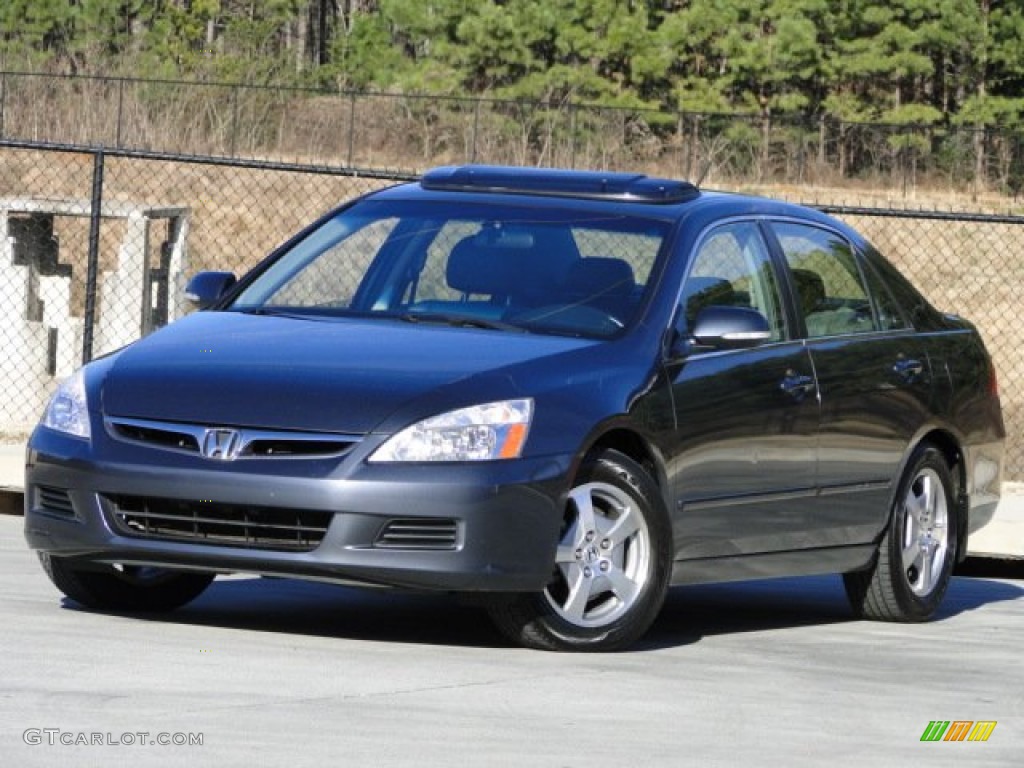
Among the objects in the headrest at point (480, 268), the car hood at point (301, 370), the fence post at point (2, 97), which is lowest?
the fence post at point (2, 97)

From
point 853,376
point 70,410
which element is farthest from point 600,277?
point 70,410

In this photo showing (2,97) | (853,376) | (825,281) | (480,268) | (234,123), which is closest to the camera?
(480,268)

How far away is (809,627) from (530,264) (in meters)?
1.96

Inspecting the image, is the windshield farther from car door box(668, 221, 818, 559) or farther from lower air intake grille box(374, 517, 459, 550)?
lower air intake grille box(374, 517, 459, 550)

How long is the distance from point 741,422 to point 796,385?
433mm

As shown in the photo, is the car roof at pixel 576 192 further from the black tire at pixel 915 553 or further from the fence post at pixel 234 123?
the fence post at pixel 234 123

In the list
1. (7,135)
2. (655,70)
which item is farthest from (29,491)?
(655,70)

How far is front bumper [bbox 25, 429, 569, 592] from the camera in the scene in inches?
313

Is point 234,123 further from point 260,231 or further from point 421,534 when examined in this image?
point 421,534

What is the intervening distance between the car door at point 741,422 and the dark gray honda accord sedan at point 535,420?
0.01 metres

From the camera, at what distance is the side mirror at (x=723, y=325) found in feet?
29.1

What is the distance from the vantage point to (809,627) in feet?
33.0

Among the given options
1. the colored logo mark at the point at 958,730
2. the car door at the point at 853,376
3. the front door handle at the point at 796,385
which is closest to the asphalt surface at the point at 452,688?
the colored logo mark at the point at 958,730

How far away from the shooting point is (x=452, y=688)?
7.54 metres
